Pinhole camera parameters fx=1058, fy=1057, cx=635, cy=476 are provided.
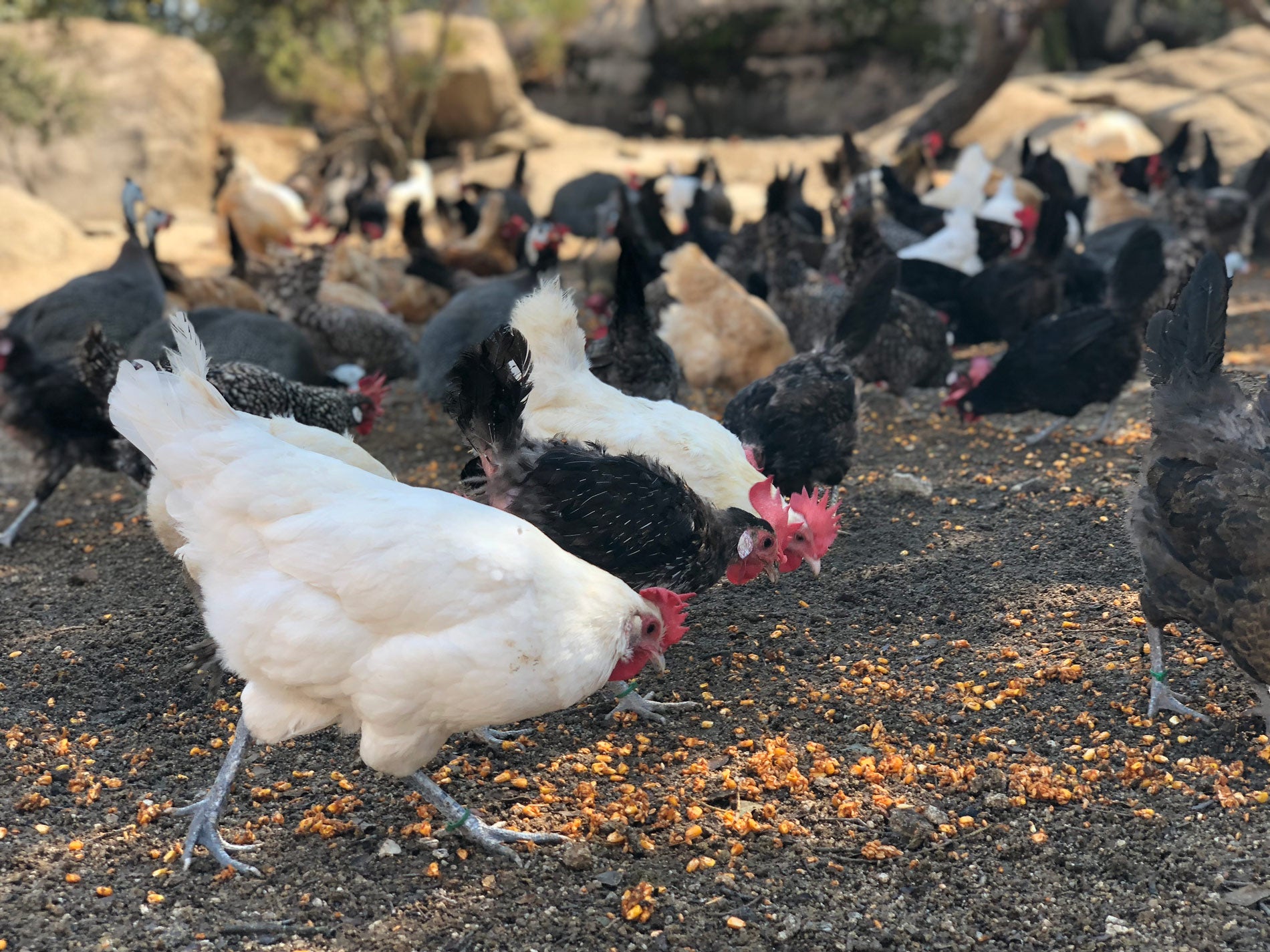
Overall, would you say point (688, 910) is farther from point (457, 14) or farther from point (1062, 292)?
point (457, 14)

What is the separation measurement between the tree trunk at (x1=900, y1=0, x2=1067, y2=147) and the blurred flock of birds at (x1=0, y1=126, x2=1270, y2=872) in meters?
4.73

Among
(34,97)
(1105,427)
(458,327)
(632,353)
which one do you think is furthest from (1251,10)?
(34,97)

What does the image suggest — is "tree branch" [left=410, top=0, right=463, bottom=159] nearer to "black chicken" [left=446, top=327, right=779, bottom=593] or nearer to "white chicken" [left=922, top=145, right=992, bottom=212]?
"white chicken" [left=922, top=145, right=992, bottom=212]

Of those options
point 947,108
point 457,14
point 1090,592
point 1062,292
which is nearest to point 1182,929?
point 1090,592

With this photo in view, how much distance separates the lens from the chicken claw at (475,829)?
118 inches

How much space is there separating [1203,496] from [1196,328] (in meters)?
0.59

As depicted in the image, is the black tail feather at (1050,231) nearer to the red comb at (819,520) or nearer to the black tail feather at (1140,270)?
the black tail feather at (1140,270)

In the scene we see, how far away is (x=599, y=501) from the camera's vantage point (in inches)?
143

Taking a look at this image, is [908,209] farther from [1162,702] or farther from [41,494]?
[41,494]

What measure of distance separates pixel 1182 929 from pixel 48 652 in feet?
13.1

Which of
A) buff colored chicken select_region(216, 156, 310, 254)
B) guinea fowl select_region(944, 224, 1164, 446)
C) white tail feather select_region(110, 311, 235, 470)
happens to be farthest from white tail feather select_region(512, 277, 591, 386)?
buff colored chicken select_region(216, 156, 310, 254)

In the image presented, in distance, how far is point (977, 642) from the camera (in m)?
4.00

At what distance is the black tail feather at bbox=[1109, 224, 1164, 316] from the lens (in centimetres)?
610

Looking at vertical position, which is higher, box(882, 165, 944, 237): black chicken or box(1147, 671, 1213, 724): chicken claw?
box(1147, 671, 1213, 724): chicken claw
